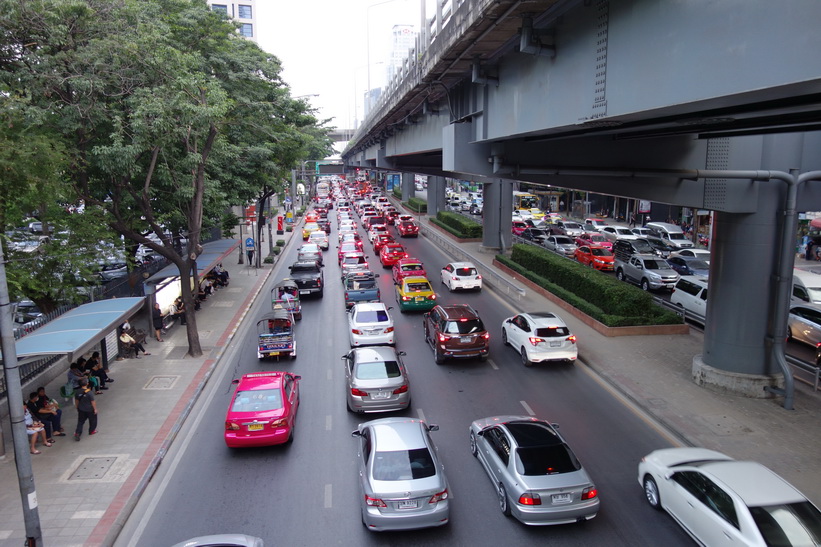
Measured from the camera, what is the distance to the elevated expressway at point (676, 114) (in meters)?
7.52

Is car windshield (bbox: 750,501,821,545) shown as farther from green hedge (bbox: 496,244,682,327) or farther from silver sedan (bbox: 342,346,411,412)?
green hedge (bbox: 496,244,682,327)

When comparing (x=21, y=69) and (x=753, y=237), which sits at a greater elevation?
(x=21, y=69)

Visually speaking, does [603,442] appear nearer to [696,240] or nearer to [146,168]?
[146,168]

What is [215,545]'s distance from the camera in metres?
8.12

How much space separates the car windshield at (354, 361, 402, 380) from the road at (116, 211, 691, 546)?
107cm

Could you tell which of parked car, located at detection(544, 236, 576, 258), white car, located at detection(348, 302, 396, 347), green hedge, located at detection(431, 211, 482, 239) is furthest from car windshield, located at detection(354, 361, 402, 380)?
green hedge, located at detection(431, 211, 482, 239)

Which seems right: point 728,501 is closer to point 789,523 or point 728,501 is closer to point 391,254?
point 789,523

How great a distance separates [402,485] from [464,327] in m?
9.38

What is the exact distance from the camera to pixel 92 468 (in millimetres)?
12305

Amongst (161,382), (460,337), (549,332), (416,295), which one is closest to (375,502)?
(460,337)

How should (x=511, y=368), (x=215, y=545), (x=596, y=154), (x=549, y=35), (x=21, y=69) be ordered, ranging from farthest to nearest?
(x=511, y=368), (x=596, y=154), (x=21, y=69), (x=549, y=35), (x=215, y=545)

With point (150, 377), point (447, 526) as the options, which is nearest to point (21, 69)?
point (150, 377)

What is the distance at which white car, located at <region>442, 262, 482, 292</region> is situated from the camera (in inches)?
1163

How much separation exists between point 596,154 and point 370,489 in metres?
11.8
